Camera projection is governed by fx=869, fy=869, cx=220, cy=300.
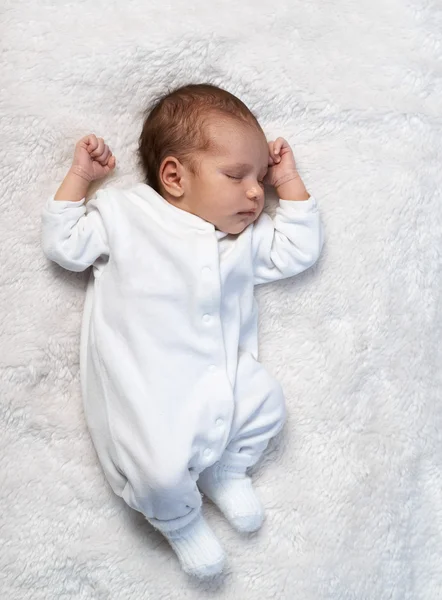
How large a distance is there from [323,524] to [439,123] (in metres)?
0.86

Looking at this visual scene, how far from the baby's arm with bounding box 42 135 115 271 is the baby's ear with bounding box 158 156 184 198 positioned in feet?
0.41

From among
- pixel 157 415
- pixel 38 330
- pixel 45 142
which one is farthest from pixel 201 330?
pixel 45 142

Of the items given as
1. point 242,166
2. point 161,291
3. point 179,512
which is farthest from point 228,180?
point 179,512

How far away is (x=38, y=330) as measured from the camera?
164 centimetres

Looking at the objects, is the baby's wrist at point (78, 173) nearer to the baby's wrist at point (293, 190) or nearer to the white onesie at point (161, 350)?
the white onesie at point (161, 350)

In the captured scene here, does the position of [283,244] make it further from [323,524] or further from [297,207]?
[323,524]

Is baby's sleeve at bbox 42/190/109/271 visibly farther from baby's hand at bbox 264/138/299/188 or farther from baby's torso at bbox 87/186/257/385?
baby's hand at bbox 264/138/299/188

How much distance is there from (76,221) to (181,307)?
0.83 feet

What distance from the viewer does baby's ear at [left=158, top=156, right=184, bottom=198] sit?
163 centimetres

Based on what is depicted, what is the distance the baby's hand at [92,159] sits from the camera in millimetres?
1623

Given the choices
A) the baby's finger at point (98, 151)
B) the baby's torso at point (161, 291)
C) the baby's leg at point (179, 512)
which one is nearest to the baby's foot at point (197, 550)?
the baby's leg at point (179, 512)

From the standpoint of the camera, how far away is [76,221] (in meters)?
1.61

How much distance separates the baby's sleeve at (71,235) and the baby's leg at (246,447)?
1.16 ft

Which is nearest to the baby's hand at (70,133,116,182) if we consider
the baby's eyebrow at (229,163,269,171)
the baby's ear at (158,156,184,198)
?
the baby's ear at (158,156,184,198)
